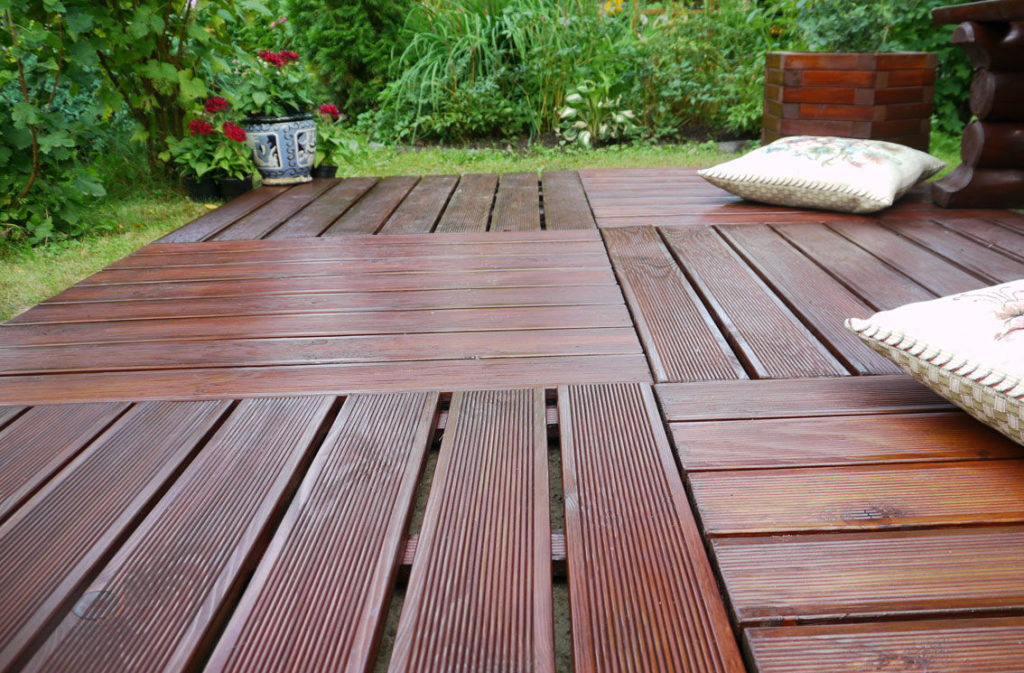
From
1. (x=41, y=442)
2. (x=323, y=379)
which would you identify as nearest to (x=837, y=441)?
(x=323, y=379)

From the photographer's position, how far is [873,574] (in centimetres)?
85

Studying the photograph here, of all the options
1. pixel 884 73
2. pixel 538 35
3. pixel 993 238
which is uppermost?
pixel 538 35

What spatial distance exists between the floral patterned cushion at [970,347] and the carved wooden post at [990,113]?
154 centimetres

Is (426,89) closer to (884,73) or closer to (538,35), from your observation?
(538,35)

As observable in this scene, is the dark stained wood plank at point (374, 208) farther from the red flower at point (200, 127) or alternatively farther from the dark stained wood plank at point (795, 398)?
the dark stained wood plank at point (795, 398)

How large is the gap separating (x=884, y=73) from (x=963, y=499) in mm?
2557

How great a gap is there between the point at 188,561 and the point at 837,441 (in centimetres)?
90

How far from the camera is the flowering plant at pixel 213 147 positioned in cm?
328

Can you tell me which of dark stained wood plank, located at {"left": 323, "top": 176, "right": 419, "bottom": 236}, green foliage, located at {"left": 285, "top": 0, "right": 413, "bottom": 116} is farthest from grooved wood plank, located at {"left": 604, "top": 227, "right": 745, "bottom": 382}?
green foliage, located at {"left": 285, "top": 0, "right": 413, "bottom": 116}

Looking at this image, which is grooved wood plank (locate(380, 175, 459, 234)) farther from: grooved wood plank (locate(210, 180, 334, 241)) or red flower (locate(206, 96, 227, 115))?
red flower (locate(206, 96, 227, 115))

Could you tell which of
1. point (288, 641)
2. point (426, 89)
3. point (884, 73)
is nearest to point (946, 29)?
point (884, 73)

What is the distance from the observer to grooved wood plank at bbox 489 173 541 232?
250 cm

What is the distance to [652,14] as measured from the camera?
5.39 metres

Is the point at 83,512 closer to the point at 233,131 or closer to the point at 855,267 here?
the point at 855,267
